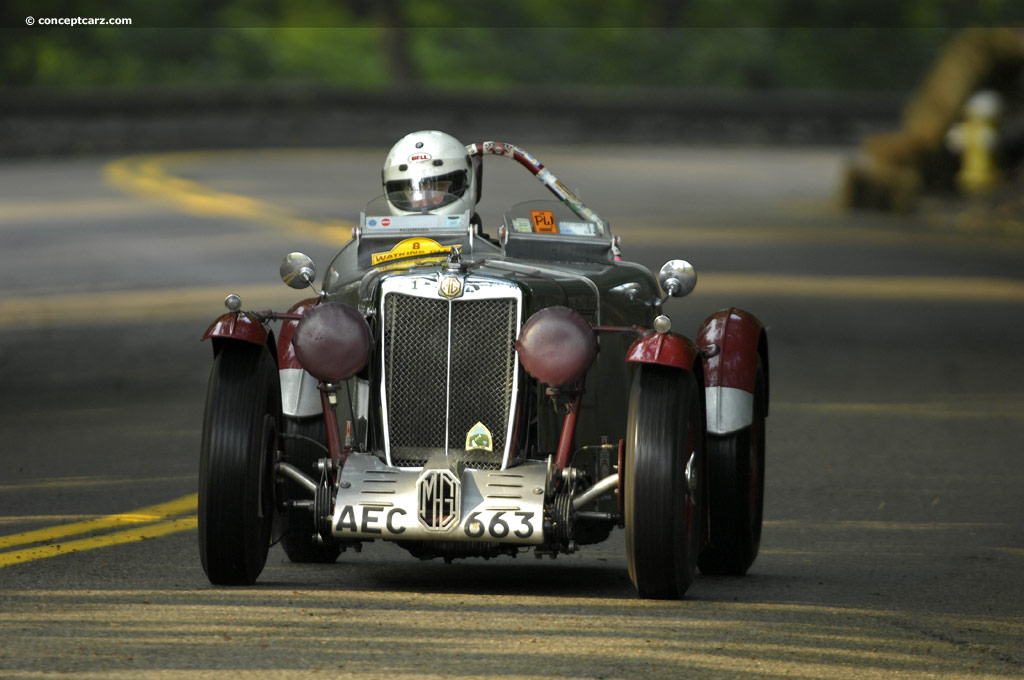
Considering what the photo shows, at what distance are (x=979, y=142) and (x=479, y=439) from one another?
2096 centimetres

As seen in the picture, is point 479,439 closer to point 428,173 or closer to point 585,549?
point 585,549

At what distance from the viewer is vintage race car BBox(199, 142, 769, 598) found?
21.5 feet

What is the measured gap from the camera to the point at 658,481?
6.46 meters

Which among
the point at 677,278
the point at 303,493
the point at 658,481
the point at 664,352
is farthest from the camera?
the point at 677,278

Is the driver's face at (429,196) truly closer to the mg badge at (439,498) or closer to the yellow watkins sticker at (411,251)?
the yellow watkins sticker at (411,251)

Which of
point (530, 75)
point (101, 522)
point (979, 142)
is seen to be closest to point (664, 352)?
point (101, 522)

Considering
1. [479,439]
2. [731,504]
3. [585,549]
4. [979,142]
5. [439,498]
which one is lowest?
[585,549]

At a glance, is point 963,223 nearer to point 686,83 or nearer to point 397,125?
point 397,125

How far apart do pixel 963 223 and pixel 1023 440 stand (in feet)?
48.0

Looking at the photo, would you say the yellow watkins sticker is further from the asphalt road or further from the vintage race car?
the asphalt road

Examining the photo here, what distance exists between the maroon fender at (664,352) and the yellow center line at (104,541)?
239cm

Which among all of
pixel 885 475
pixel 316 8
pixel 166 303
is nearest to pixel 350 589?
pixel 885 475

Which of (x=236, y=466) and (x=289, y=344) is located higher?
(x=289, y=344)

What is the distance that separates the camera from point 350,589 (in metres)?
6.91
